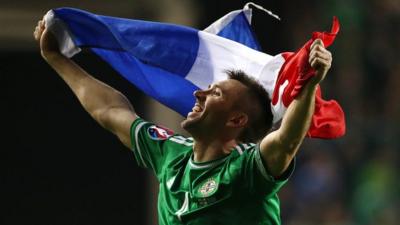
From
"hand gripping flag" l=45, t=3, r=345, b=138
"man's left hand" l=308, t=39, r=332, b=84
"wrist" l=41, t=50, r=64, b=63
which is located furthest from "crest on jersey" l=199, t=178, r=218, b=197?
"wrist" l=41, t=50, r=64, b=63

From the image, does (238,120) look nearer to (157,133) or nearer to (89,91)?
(157,133)

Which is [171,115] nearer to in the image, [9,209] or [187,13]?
[187,13]

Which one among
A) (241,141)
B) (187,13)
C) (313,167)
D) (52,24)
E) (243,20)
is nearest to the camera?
(241,141)

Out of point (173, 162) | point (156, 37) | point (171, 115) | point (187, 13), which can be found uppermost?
point (156, 37)

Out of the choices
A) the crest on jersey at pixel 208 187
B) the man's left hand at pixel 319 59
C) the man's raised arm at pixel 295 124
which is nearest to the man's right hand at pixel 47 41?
the crest on jersey at pixel 208 187

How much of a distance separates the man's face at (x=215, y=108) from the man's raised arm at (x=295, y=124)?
46 centimetres

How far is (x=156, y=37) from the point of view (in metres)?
5.59

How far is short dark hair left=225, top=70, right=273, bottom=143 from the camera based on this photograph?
5023mm

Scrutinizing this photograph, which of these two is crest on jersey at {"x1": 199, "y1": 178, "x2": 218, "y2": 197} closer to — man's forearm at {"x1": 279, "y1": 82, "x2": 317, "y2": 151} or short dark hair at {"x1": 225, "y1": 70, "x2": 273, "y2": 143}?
short dark hair at {"x1": 225, "y1": 70, "x2": 273, "y2": 143}

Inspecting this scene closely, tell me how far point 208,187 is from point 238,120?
0.38 metres

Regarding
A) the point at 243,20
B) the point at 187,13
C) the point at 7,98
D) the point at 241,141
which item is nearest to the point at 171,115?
the point at 187,13

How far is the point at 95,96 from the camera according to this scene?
5449mm

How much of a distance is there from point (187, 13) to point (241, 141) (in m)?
6.48

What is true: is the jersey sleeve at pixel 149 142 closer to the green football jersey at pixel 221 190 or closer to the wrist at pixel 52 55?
the green football jersey at pixel 221 190
